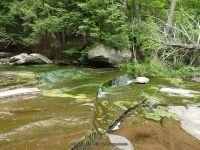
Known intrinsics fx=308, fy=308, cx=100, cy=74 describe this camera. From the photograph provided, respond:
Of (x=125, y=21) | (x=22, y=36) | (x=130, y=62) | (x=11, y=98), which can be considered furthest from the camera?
(x=22, y=36)

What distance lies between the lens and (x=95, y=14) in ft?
51.6

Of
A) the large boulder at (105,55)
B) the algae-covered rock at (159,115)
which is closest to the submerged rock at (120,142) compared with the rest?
A: the algae-covered rock at (159,115)

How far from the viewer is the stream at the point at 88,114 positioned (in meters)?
5.32

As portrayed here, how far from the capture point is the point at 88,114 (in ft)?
21.9

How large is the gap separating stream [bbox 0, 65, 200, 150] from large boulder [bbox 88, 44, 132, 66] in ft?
13.2

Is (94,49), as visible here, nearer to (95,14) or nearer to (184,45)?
(95,14)

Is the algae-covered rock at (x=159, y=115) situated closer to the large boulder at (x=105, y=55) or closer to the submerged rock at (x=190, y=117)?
the submerged rock at (x=190, y=117)

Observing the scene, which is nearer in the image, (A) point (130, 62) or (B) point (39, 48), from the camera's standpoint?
(A) point (130, 62)

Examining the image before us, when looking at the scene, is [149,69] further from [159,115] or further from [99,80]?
[159,115]

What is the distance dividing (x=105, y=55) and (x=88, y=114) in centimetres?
913

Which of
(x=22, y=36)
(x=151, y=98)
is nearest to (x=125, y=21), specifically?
(x=22, y=36)

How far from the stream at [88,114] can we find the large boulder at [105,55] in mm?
4028

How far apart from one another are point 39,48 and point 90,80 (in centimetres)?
867

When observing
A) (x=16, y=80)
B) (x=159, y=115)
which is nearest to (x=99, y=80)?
(x=16, y=80)
